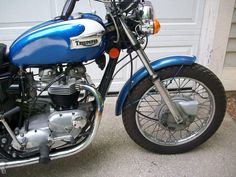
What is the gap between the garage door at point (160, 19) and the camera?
201 centimetres

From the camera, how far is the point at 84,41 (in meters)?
1.23

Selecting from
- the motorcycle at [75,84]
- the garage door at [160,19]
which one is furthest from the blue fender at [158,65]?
the garage door at [160,19]

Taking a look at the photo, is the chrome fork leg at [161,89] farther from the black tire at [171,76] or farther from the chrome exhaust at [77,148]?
the chrome exhaust at [77,148]

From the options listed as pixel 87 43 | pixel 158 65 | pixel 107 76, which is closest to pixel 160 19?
pixel 158 65

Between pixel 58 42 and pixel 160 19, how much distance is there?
1166 millimetres

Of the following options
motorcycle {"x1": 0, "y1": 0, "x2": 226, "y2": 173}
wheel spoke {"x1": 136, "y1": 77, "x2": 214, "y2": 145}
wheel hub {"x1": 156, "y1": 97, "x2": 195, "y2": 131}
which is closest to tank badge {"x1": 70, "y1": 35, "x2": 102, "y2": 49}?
motorcycle {"x1": 0, "y1": 0, "x2": 226, "y2": 173}

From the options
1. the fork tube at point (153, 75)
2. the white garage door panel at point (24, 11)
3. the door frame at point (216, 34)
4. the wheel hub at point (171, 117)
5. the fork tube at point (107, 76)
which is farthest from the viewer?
the door frame at point (216, 34)

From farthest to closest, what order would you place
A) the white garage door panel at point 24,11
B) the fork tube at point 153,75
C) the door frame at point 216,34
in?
the door frame at point 216,34 < the white garage door panel at point 24,11 < the fork tube at point 153,75

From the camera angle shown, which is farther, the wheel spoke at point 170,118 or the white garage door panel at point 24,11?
the white garage door panel at point 24,11

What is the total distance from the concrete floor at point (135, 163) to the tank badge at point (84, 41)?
0.77 m

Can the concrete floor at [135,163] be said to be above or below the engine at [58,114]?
below

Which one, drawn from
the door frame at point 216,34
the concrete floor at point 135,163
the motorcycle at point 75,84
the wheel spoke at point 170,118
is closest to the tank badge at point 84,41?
the motorcycle at point 75,84

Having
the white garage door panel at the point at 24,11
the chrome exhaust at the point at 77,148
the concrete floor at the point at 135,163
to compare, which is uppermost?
the white garage door panel at the point at 24,11

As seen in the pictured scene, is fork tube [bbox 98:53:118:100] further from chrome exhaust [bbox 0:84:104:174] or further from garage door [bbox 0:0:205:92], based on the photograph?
garage door [bbox 0:0:205:92]
